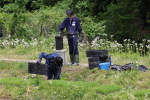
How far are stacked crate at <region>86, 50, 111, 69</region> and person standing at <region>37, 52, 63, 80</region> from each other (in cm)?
127

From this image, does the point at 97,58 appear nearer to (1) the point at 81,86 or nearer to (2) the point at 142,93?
(1) the point at 81,86

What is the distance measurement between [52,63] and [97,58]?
65.2 inches

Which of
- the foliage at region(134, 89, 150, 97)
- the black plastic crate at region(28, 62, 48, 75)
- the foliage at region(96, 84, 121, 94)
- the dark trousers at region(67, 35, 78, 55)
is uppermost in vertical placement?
the dark trousers at region(67, 35, 78, 55)

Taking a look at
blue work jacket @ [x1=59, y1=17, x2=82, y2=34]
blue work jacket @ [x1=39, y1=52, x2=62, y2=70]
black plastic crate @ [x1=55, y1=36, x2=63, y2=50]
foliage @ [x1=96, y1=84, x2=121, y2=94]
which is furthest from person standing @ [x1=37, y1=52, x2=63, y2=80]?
blue work jacket @ [x1=59, y1=17, x2=82, y2=34]

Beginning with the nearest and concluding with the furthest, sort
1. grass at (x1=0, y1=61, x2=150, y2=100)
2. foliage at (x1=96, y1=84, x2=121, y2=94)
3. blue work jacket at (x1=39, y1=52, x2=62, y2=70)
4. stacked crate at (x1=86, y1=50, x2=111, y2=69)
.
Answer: grass at (x1=0, y1=61, x2=150, y2=100)
foliage at (x1=96, y1=84, x2=121, y2=94)
blue work jacket at (x1=39, y1=52, x2=62, y2=70)
stacked crate at (x1=86, y1=50, x2=111, y2=69)

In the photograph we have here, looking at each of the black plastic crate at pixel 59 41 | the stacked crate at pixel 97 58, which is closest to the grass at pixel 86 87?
the stacked crate at pixel 97 58

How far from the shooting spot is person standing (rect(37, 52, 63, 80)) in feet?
27.1

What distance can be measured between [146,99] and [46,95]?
2.27 metres

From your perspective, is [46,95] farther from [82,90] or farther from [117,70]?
[117,70]

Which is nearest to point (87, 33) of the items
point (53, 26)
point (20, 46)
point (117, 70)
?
point (53, 26)

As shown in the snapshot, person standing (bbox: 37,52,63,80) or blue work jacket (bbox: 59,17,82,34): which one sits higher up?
blue work jacket (bbox: 59,17,82,34)

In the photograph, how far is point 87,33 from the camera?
18.2 meters

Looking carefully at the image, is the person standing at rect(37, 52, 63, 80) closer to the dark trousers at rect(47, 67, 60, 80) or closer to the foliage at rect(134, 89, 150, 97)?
the dark trousers at rect(47, 67, 60, 80)

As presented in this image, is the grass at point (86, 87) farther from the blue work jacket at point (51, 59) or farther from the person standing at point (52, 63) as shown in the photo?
the blue work jacket at point (51, 59)
